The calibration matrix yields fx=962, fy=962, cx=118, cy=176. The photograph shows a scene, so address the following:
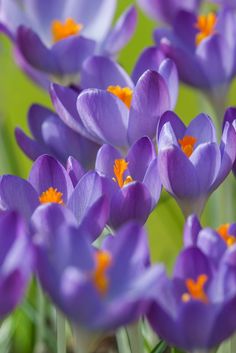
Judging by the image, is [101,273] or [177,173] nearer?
[101,273]

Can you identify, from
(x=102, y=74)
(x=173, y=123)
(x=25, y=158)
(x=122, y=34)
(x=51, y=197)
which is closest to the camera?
(x=51, y=197)

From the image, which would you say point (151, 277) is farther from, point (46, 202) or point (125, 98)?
point (125, 98)

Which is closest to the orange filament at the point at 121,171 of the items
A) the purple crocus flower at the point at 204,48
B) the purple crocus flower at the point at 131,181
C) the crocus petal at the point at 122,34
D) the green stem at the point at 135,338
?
the purple crocus flower at the point at 131,181

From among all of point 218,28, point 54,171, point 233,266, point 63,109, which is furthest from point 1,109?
point 233,266

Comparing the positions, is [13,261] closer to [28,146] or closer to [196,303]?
[196,303]

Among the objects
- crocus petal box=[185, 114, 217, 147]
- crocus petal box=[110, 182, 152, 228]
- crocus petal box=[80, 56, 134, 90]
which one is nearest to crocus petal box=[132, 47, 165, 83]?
crocus petal box=[80, 56, 134, 90]

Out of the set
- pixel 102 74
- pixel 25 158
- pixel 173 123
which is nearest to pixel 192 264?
pixel 173 123
